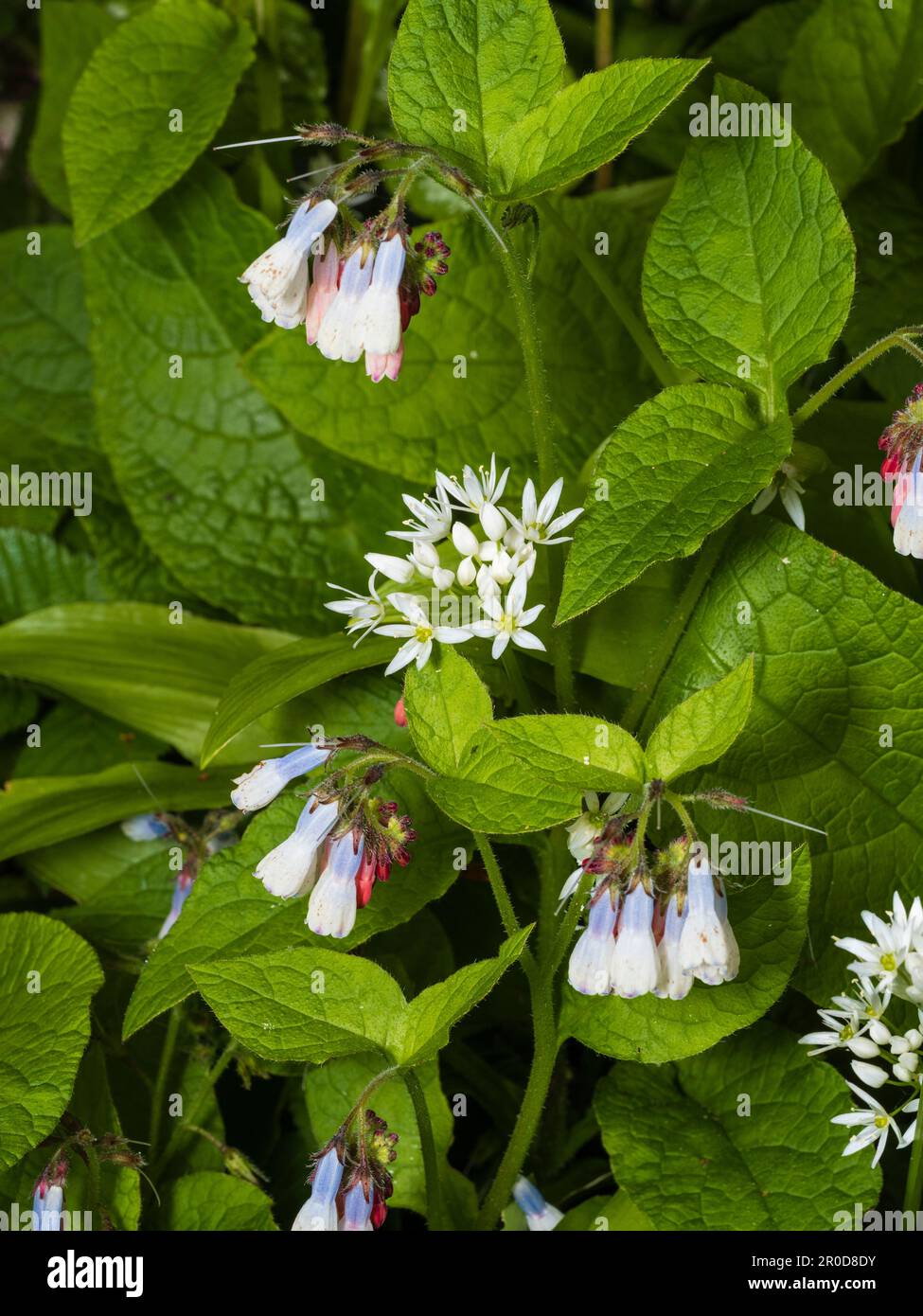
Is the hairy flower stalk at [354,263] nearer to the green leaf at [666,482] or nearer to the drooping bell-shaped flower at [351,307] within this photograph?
the drooping bell-shaped flower at [351,307]

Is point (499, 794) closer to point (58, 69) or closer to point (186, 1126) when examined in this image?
point (186, 1126)

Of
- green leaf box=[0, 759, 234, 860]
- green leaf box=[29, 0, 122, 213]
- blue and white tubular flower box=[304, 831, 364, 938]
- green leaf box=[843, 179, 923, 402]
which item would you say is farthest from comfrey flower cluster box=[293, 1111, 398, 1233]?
green leaf box=[29, 0, 122, 213]

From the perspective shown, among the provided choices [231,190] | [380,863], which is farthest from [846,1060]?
[231,190]

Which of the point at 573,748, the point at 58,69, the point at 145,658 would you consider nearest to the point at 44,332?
the point at 58,69

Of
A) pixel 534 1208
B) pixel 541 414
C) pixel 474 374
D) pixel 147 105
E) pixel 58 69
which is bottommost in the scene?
pixel 534 1208

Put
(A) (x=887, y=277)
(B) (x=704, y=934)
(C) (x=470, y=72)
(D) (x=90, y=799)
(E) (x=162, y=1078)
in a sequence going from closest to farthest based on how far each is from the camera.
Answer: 1. (B) (x=704, y=934)
2. (C) (x=470, y=72)
3. (E) (x=162, y=1078)
4. (D) (x=90, y=799)
5. (A) (x=887, y=277)

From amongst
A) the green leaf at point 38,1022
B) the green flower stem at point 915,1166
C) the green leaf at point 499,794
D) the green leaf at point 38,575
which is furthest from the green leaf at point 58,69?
the green flower stem at point 915,1166
